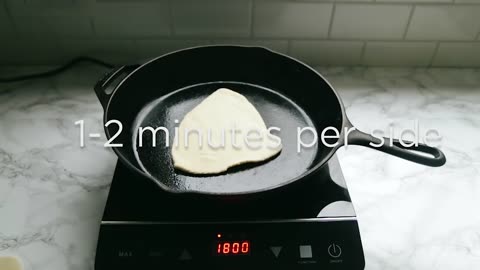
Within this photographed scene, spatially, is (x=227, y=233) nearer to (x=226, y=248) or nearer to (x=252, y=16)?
(x=226, y=248)

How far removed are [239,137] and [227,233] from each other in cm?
17

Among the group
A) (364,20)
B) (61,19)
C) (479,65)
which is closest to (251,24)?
(364,20)

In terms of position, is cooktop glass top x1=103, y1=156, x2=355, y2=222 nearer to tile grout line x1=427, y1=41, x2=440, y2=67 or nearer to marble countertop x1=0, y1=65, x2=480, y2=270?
marble countertop x1=0, y1=65, x2=480, y2=270

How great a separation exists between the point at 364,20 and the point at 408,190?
0.33 m

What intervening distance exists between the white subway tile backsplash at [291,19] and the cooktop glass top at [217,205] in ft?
1.13

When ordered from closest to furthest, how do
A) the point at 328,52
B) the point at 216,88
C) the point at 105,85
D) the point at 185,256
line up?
1. the point at 185,256
2. the point at 105,85
3. the point at 216,88
4. the point at 328,52

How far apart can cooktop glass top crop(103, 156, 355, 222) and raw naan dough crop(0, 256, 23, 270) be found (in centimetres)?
12

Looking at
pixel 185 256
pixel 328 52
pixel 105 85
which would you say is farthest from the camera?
pixel 328 52

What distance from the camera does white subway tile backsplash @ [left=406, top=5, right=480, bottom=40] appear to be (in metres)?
0.82

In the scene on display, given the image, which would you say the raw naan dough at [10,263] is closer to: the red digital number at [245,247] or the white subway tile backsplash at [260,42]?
the red digital number at [245,247]

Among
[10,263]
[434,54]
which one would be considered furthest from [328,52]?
[10,263]

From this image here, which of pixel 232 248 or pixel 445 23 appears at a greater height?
pixel 445 23

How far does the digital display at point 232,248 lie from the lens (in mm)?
535

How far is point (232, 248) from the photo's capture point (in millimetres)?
537
